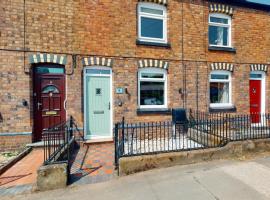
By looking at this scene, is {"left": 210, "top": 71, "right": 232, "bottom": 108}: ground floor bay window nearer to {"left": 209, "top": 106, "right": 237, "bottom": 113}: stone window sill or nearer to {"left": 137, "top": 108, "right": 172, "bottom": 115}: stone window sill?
{"left": 209, "top": 106, "right": 237, "bottom": 113}: stone window sill

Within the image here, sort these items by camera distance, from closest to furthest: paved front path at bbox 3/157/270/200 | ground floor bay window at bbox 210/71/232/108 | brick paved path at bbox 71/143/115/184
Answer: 1. paved front path at bbox 3/157/270/200
2. brick paved path at bbox 71/143/115/184
3. ground floor bay window at bbox 210/71/232/108

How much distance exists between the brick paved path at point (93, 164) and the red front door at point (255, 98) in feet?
23.0

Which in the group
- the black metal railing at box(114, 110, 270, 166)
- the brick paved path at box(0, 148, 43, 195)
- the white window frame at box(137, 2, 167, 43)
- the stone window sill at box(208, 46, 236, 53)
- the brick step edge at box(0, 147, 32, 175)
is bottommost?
the brick paved path at box(0, 148, 43, 195)

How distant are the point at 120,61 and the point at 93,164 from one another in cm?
383

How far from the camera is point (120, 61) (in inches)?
285

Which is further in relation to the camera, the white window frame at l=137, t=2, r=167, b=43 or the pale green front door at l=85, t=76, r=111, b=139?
the white window frame at l=137, t=2, r=167, b=43

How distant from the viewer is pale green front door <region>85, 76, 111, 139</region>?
709 centimetres

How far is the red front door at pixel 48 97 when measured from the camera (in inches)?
260

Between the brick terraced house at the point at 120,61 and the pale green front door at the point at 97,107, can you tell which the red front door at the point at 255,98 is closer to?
the brick terraced house at the point at 120,61

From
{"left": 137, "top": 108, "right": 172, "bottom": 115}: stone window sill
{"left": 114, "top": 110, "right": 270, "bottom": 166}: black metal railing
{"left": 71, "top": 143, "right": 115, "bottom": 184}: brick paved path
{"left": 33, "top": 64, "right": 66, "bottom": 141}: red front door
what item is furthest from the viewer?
{"left": 137, "top": 108, "right": 172, "bottom": 115}: stone window sill

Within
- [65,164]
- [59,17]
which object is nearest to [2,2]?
[59,17]

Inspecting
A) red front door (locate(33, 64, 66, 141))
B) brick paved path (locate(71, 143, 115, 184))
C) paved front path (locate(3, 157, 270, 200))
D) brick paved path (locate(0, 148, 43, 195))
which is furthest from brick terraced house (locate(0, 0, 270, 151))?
paved front path (locate(3, 157, 270, 200))

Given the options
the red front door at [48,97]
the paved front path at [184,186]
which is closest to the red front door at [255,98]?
the paved front path at [184,186]

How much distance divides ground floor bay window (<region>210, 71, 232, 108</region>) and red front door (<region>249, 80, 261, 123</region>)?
1269 mm
